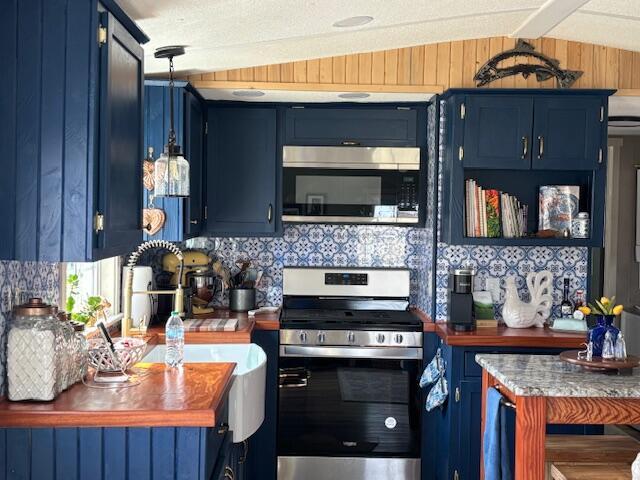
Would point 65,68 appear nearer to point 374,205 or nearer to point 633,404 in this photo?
point 633,404

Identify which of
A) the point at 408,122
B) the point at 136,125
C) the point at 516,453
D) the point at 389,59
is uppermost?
the point at 389,59

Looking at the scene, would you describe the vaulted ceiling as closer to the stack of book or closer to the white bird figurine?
the stack of book

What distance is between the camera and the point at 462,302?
13.9 feet

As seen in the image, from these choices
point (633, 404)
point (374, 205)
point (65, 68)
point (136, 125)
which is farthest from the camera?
point (374, 205)

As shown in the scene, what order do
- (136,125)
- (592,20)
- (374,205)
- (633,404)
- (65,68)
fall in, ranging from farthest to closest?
(374,205), (592,20), (633,404), (136,125), (65,68)

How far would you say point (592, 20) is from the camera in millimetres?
3787

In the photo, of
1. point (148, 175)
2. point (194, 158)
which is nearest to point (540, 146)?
point (194, 158)

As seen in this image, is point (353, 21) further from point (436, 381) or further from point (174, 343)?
point (436, 381)

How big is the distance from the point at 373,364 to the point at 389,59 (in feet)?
5.61

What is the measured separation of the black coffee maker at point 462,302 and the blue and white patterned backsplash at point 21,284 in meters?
2.18

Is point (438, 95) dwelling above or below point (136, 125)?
above

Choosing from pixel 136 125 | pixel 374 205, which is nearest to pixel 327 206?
pixel 374 205

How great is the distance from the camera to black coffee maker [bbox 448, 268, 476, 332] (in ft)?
13.8

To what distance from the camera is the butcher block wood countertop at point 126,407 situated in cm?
222
